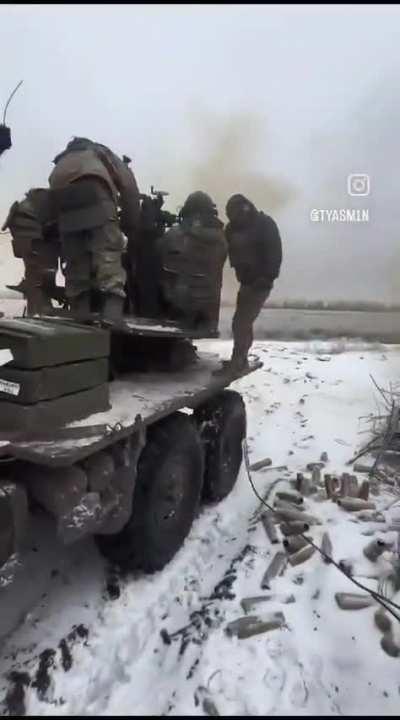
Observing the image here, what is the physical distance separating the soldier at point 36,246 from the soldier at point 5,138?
438 mm

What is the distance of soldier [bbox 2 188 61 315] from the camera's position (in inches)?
142

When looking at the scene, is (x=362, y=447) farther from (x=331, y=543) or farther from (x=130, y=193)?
(x=130, y=193)

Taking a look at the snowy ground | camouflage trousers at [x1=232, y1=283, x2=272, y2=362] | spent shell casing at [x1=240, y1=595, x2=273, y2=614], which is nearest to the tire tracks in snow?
the snowy ground

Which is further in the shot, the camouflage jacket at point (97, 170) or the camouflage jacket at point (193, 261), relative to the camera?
the camouflage jacket at point (193, 261)

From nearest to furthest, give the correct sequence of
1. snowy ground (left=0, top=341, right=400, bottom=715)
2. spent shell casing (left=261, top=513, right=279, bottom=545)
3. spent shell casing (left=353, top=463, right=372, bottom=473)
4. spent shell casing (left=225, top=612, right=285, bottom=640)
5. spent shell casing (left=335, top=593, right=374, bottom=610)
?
snowy ground (left=0, top=341, right=400, bottom=715) → spent shell casing (left=225, top=612, right=285, bottom=640) → spent shell casing (left=335, top=593, right=374, bottom=610) → spent shell casing (left=261, top=513, right=279, bottom=545) → spent shell casing (left=353, top=463, right=372, bottom=473)

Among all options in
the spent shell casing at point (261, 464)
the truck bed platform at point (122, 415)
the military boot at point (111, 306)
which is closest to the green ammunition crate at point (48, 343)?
the truck bed platform at point (122, 415)

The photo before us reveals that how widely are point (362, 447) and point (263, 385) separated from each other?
8.30 ft

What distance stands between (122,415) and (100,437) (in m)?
0.35

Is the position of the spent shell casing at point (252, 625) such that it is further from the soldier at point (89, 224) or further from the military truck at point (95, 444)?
the soldier at point (89, 224)

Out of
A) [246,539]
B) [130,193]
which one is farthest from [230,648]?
[130,193]

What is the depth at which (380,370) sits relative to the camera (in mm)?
8750

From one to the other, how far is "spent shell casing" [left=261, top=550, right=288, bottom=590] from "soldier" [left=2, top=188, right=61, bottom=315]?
2.06m

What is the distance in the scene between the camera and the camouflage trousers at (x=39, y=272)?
3.74m

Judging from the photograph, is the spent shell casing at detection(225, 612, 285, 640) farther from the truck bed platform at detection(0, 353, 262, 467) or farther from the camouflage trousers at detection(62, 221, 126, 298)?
the camouflage trousers at detection(62, 221, 126, 298)
